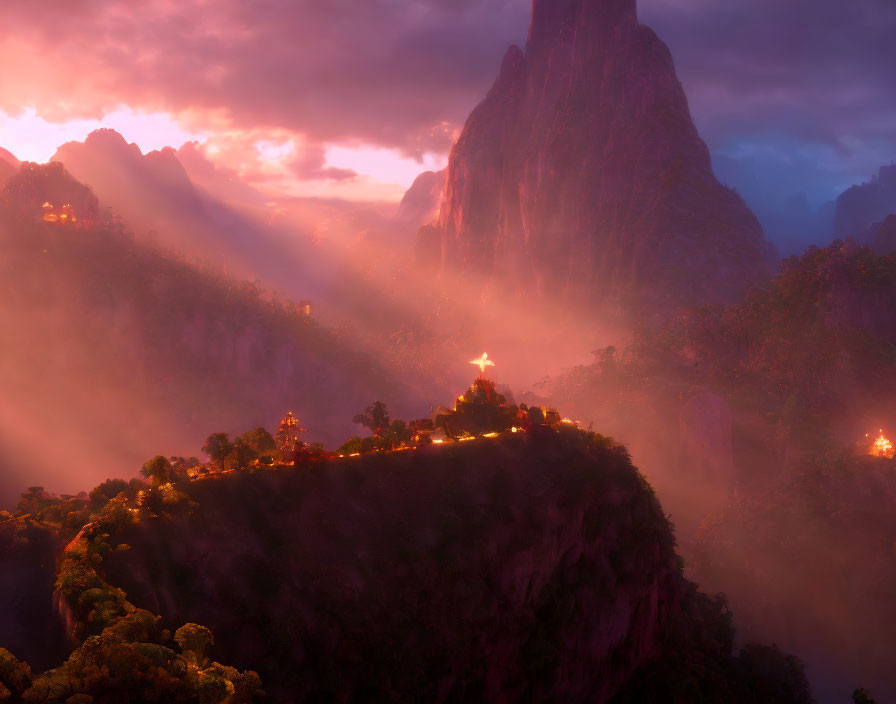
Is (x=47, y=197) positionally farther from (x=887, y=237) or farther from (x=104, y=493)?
(x=887, y=237)

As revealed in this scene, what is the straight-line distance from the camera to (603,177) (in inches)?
4087

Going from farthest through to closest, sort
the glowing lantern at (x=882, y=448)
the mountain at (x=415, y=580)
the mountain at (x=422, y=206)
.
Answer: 1. the mountain at (x=422, y=206)
2. the glowing lantern at (x=882, y=448)
3. the mountain at (x=415, y=580)

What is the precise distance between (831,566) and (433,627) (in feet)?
138

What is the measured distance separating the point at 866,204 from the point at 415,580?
598 feet

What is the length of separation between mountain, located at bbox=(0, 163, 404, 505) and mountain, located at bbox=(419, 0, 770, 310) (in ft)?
155

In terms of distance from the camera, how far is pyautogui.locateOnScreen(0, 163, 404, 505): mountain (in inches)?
2598

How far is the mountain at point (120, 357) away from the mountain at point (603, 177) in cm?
4727

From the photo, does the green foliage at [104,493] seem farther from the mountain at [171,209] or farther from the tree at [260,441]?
the mountain at [171,209]

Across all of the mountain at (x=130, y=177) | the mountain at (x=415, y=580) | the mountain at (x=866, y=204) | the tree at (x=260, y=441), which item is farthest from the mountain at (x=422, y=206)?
the mountain at (x=415, y=580)

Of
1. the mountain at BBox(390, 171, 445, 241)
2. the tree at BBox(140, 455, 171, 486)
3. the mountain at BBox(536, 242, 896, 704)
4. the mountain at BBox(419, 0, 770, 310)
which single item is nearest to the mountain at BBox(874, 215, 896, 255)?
the mountain at BBox(419, 0, 770, 310)

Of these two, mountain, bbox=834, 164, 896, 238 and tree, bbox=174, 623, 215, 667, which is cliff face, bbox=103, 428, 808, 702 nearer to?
tree, bbox=174, 623, 215, 667

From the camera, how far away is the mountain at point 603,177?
95438 millimetres

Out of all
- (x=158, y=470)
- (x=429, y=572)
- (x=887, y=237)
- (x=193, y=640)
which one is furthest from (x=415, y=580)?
(x=887, y=237)

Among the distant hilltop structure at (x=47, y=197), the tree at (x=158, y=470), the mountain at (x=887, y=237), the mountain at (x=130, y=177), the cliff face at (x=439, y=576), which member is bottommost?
the cliff face at (x=439, y=576)
